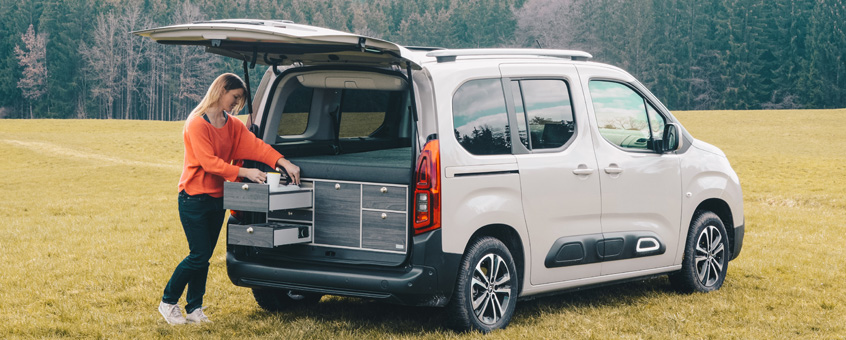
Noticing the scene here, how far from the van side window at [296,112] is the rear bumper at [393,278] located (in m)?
1.28

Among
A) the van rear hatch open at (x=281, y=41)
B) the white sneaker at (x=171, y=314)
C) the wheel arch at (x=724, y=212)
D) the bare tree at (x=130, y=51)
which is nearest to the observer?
the van rear hatch open at (x=281, y=41)

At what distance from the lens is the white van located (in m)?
6.10

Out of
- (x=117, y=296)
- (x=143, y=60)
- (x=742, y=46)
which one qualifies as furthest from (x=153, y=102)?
(x=117, y=296)

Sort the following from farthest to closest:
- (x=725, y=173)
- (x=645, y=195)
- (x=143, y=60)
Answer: (x=143, y=60), (x=725, y=173), (x=645, y=195)

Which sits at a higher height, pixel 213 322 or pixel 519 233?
pixel 519 233

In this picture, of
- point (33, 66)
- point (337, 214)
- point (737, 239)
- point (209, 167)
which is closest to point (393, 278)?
point (337, 214)

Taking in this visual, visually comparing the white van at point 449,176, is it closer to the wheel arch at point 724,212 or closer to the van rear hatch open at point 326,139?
the van rear hatch open at point 326,139

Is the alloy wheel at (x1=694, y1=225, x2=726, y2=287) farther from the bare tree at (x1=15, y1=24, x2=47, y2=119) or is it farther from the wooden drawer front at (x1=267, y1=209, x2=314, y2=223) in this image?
the bare tree at (x1=15, y1=24, x2=47, y2=119)

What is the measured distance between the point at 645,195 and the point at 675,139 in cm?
60

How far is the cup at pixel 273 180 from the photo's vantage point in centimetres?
636

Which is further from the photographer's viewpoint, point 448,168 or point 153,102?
point 153,102

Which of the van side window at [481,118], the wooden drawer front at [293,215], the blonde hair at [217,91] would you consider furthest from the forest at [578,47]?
the blonde hair at [217,91]

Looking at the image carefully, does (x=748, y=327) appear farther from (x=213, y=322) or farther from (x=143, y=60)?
(x=143, y=60)

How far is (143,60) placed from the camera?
104m
